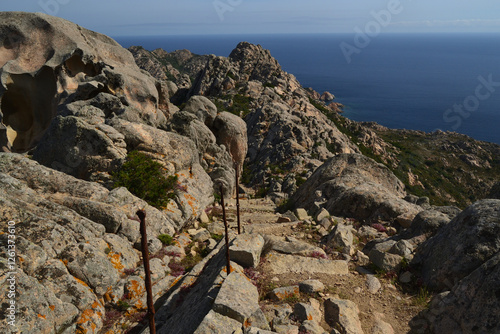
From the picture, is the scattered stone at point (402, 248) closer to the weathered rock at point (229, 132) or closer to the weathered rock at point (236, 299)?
the weathered rock at point (236, 299)

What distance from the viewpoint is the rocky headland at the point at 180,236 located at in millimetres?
10312

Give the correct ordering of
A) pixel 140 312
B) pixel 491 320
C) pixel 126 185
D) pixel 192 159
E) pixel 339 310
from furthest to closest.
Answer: pixel 192 159, pixel 126 185, pixel 140 312, pixel 339 310, pixel 491 320

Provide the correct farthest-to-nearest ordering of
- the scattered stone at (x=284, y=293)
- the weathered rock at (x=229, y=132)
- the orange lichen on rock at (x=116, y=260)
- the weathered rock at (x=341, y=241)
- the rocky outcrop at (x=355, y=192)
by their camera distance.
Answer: the weathered rock at (x=229, y=132), the rocky outcrop at (x=355, y=192), the weathered rock at (x=341, y=241), the orange lichen on rock at (x=116, y=260), the scattered stone at (x=284, y=293)

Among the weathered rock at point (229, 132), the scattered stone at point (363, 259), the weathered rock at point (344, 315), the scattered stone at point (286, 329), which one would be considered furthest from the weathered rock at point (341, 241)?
the weathered rock at point (229, 132)

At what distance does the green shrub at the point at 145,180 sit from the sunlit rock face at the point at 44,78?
11457 mm

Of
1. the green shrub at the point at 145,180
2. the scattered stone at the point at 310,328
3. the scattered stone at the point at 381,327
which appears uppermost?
the scattered stone at the point at 381,327

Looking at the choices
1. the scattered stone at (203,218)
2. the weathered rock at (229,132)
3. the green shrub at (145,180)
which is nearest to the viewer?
the green shrub at (145,180)

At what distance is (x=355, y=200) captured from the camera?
23438mm

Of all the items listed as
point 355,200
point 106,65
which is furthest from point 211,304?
point 106,65

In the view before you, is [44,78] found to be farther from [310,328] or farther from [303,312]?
[310,328]

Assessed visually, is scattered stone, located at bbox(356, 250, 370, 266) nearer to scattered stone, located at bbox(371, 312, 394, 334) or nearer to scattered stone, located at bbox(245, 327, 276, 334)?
scattered stone, located at bbox(371, 312, 394, 334)

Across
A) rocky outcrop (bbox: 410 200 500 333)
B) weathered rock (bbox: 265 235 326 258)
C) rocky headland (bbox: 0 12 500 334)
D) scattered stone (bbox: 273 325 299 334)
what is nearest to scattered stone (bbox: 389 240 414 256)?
rocky headland (bbox: 0 12 500 334)

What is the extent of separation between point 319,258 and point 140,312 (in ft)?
26.7

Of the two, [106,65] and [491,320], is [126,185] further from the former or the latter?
[106,65]
